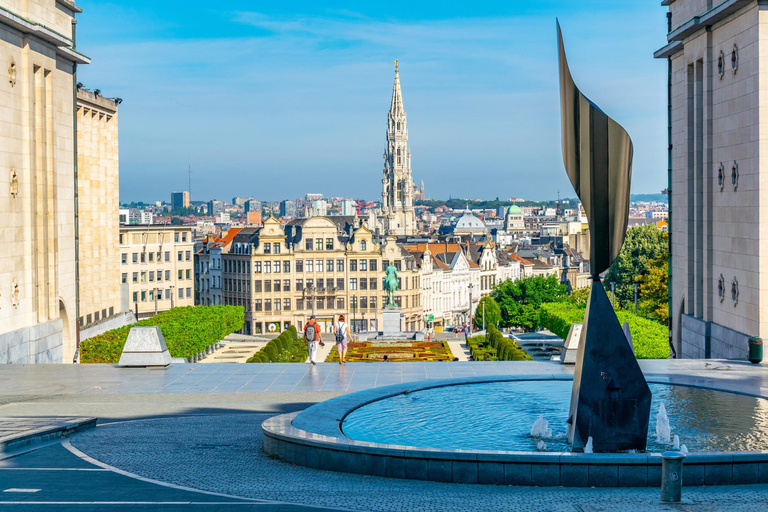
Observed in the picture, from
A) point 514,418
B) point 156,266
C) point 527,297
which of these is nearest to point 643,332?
point 514,418

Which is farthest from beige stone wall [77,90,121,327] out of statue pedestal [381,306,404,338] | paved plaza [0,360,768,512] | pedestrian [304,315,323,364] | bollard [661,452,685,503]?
bollard [661,452,685,503]

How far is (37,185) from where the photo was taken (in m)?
Answer: 37.3

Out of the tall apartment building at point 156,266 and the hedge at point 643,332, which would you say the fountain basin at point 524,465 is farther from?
the tall apartment building at point 156,266

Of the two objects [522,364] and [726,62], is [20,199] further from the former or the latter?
[726,62]

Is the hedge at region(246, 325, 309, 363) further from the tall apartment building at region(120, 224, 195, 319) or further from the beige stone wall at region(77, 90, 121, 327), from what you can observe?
the tall apartment building at region(120, 224, 195, 319)

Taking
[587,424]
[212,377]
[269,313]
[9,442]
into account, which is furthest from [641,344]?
[269,313]

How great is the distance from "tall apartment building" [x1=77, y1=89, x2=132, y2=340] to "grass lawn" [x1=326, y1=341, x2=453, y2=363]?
1489cm

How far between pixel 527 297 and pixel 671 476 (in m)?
97.2

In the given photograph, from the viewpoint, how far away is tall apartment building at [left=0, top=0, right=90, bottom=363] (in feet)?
114

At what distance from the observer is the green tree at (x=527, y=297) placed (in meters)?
109

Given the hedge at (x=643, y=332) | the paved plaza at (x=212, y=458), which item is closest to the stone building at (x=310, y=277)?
the hedge at (x=643, y=332)

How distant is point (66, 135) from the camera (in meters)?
41.1

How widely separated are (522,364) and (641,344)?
22909mm

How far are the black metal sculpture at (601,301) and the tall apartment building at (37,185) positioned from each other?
74.8ft
